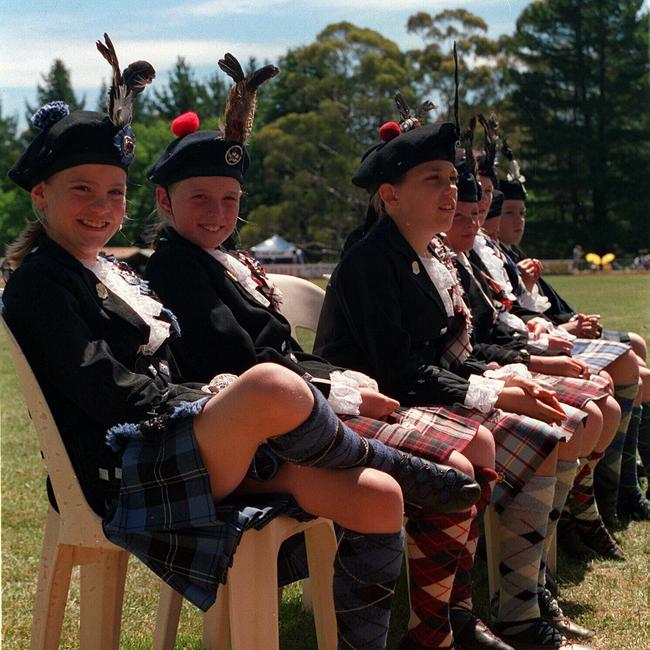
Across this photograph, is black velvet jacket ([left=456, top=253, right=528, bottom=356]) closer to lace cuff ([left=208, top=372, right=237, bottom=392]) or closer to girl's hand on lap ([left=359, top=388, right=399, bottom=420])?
girl's hand on lap ([left=359, top=388, right=399, bottom=420])

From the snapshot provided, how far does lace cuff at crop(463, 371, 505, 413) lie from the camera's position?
325 cm

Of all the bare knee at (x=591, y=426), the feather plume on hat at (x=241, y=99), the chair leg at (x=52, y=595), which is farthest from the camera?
the bare knee at (x=591, y=426)

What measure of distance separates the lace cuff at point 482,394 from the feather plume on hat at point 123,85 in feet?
4.57

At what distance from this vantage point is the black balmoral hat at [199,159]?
3.02 meters

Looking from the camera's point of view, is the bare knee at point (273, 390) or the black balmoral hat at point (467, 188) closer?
the bare knee at point (273, 390)

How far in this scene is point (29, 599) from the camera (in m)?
3.54

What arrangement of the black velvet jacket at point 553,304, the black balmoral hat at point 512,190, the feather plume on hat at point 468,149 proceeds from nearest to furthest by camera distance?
the feather plume on hat at point 468,149
the black velvet jacket at point 553,304
the black balmoral hat at point 512,190

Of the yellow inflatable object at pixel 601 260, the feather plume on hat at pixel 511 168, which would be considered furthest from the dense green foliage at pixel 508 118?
the feather plume on hat at pixel 511 168

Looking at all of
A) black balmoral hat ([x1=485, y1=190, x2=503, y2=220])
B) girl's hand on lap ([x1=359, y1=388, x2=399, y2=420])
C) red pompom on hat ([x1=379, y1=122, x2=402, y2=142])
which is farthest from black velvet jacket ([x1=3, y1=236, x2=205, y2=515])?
black balmoral hat ([x1=485, y1=190, x2=503, y2=220])

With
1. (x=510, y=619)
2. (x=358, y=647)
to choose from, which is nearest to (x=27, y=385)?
(x=358, y=647)

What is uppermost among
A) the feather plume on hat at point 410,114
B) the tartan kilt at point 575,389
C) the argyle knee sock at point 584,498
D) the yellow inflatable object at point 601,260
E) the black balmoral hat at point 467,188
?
the feather plume on hat at point 410,114

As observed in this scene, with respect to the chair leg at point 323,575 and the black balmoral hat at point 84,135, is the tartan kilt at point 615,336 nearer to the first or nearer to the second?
the chair leg at point 323,575

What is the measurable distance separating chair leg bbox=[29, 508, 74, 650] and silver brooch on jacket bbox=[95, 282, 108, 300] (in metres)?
0.61

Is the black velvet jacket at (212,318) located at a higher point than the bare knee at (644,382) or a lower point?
higher
